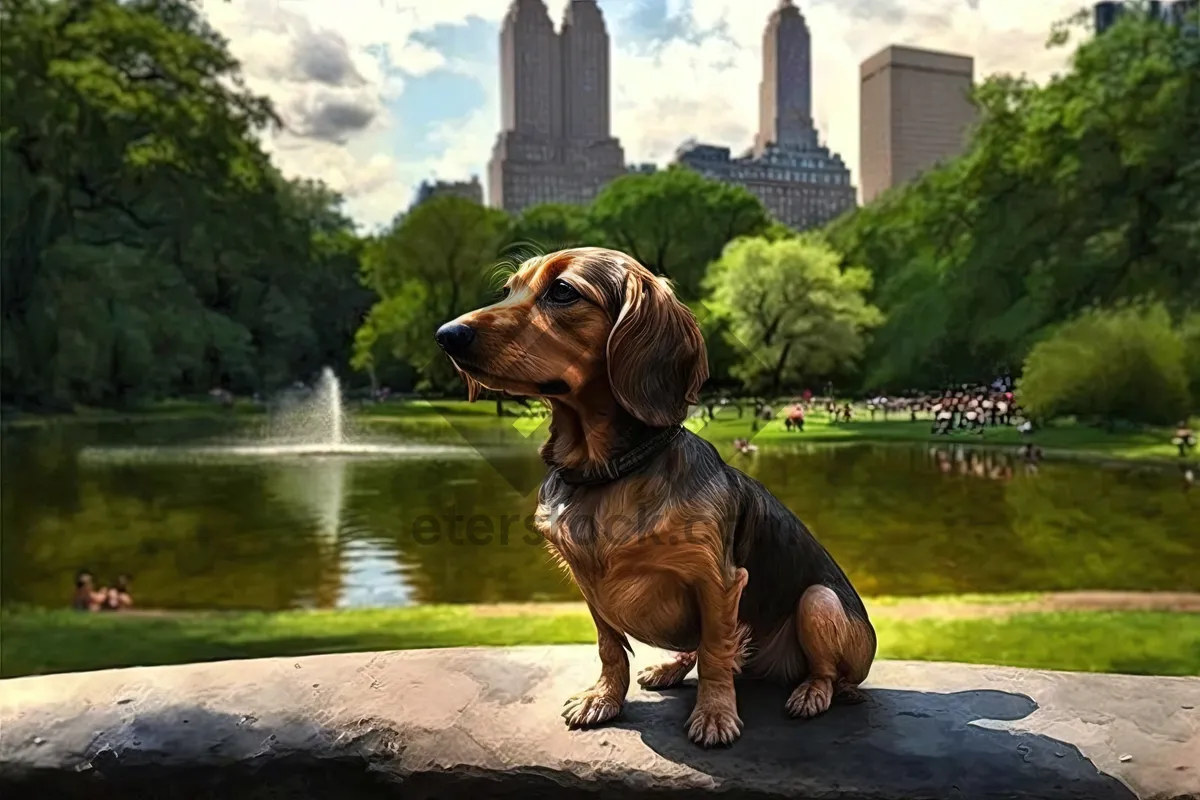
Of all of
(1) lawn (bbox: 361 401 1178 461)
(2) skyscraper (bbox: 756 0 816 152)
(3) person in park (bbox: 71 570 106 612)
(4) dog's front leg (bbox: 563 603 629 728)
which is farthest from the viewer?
(3) person in park (bbox: 71 570 106 612)

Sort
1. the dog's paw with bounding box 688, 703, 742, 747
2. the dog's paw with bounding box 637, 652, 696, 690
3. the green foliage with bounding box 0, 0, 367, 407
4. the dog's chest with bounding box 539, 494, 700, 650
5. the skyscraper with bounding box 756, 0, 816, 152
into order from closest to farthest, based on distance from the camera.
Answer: the dog's chest with bounding box 539, 494, 700, 650 < the dog's paw with bounding box 688, 703, 742, 747 < the dog's paw with bounding box 637, 652, 696, 690 < the skyscraper with bounding box 756, 0, 816, 152 < the green foliage with bounding box 0, 0, 367, 407

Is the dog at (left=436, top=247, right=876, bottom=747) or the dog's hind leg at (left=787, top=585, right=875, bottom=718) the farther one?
the dog's hind leg at (left=787, top=585, right=875, bottom=718)

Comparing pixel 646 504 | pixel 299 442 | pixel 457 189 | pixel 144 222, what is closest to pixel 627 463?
pixel 646 504

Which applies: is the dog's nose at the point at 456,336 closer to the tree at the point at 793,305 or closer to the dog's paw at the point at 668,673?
the dog's paw at the point at 668,673

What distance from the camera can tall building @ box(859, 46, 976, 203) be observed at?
4.95 metres

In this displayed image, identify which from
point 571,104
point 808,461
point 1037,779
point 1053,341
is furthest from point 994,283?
point 1037,779

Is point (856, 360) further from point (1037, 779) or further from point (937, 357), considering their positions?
point (1037, 779)

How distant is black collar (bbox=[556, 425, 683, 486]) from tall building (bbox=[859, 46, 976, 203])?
155 inches

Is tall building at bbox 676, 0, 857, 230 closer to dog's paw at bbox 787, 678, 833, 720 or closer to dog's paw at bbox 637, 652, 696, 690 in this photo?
dog's paw at bbox 637, 652, 696, 690

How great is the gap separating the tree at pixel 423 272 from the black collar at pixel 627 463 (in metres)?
2.69

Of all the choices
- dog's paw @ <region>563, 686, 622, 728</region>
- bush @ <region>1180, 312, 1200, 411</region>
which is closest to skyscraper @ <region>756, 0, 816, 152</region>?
bush @ <region>1180, 312, 1200, 411</region>

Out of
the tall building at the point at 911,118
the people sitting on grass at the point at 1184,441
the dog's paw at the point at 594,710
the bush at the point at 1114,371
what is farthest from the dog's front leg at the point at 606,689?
the people sitting on grass at the point at 1184,441

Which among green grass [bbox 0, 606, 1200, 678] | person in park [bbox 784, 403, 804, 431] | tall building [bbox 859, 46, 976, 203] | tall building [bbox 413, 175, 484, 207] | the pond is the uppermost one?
tall building [bbox 859, 46, 976, 203]

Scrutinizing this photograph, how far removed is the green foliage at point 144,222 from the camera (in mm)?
5375
